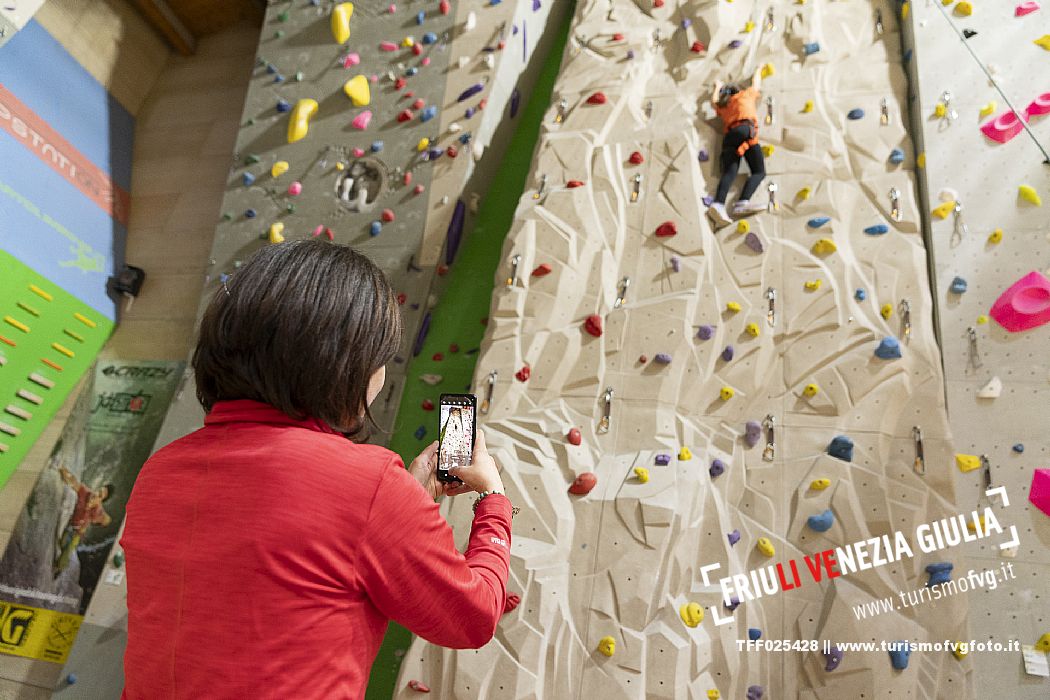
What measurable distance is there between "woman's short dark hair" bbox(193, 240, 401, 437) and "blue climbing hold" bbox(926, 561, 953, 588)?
2.11 metres

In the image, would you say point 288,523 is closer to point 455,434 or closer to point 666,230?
point 455,434

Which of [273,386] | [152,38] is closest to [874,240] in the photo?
[273,386]

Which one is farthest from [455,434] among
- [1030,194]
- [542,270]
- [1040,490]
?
[1030,194]

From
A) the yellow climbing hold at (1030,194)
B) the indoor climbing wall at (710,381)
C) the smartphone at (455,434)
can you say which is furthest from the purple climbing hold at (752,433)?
the smartphone at (455,434)

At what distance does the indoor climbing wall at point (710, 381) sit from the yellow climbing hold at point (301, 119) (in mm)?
1376

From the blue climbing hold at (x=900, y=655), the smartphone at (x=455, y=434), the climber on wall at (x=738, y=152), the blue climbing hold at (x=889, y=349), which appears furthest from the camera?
the climber on wall at (x=738, y=152)

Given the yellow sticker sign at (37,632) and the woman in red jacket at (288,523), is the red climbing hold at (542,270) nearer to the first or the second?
the woman in red jacket at (288,523)

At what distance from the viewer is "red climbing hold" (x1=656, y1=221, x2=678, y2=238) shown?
9.66ft

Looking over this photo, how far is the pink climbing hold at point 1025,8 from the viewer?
299cm

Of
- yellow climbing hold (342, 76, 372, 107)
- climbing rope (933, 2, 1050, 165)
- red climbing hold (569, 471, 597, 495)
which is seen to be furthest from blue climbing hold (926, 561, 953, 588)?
yellow climbing hold (342, 76, 372, 107)

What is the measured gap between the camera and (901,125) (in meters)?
2.96

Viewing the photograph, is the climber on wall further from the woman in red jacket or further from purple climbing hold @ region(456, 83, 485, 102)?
the woman in red jacket

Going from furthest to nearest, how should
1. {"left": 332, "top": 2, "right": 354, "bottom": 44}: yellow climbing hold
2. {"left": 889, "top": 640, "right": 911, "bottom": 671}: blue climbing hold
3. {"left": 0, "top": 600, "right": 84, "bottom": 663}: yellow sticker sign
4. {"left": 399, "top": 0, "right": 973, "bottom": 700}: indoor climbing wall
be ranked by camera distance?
1. {"left": 332, "top": 2, "right": 354, "bottom": 44}: yellow climbing hold
2. {"left": 0, "top": 600, "right": 84, "bottom": 663}: yellow sticker sign
3. {"left": 399, "top": 0, "right": 973, "bottom": 700}: indoor climbing wall
4. {"left": 889, "top": 640, "right": 911, "bottom": 671}: blue climbing hold

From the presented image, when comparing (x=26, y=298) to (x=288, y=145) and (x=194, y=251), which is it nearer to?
(x=194, y=251)
